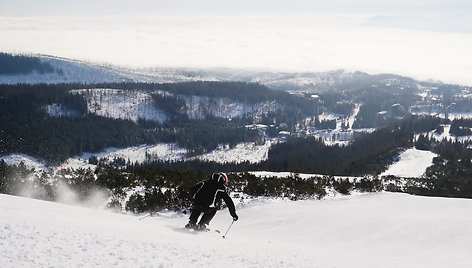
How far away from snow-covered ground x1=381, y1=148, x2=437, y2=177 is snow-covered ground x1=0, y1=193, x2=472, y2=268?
273 ft

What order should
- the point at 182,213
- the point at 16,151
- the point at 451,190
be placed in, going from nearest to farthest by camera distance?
the point at 182,213, the point at 451,190, the point at 16,151

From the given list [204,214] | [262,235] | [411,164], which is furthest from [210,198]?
[411,164]

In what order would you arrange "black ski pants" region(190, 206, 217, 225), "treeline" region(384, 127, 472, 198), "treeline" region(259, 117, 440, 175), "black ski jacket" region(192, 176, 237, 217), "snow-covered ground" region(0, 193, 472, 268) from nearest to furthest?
"snow-covered ground" region(0, 193, 472, 268) < "black ski pants" region(190, 206, 217, 225) < "black ski jacket" region(192, 176, 237, 217) < "treeline" region(384, 127, 472, 198) < "treeline" region(259, 117, 440, 175)

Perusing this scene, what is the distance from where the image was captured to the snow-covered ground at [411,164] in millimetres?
103312

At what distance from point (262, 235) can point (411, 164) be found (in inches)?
4124

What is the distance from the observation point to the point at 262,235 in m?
18.4

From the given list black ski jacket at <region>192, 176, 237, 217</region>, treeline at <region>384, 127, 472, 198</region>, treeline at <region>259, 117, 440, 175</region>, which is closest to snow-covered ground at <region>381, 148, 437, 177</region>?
treeline at <region>384, 127, 472, 198</region>

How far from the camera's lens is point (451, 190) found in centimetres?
5297

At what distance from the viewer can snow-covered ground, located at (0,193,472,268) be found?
879 centimetres

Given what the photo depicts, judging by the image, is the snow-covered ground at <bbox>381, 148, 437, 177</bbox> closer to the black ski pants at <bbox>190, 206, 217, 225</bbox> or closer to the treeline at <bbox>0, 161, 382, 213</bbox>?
the treeline at <bbox>0, 161, 382, 213</bbox>

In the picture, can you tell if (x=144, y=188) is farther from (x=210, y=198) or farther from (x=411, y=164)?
(x=411, y=164)

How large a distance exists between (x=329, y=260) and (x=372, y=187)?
20.0 m

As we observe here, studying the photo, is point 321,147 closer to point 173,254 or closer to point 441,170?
point 441,170

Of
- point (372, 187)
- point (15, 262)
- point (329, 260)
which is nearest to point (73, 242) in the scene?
point (15, 262)
